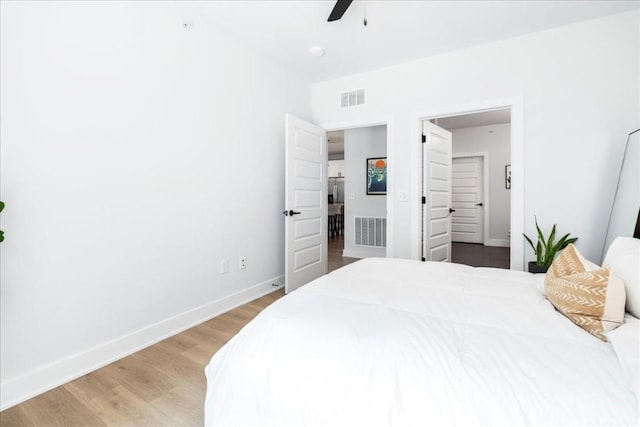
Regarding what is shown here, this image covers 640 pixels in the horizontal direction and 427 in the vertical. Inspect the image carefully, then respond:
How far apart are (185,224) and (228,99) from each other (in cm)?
124

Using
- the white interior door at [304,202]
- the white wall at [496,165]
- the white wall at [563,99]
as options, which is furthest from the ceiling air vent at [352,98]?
the white wall at [496,165]

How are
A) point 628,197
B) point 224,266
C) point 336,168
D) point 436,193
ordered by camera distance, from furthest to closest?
1. point 336,168
2. point 436,193
3. point 224,266
4. point 628,197

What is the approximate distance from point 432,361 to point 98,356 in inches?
81.6

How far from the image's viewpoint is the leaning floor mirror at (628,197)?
2.21 m

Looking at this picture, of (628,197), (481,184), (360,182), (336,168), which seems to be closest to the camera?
(628,197)

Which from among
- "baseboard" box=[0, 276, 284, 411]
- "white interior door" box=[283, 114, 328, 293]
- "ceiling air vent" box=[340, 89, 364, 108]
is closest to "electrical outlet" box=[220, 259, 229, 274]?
"baseboard" box=[0, 276, 284, 411]

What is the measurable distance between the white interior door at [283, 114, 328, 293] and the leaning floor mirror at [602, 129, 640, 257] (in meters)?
2.76

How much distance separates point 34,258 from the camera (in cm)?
166

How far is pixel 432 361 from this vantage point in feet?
2.90

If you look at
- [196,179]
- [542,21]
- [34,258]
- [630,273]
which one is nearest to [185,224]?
[196,179]

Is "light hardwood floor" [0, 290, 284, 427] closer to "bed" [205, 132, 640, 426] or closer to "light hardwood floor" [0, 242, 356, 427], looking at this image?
"light hardwood floor" [0, 242, 356, 427]

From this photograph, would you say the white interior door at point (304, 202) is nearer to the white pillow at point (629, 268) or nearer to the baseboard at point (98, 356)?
the baseboard at point (98, 356)

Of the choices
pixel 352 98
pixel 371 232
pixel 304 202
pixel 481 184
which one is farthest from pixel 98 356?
pixel 481 184

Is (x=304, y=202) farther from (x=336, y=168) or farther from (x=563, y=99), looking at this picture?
(x=336, y=168)
